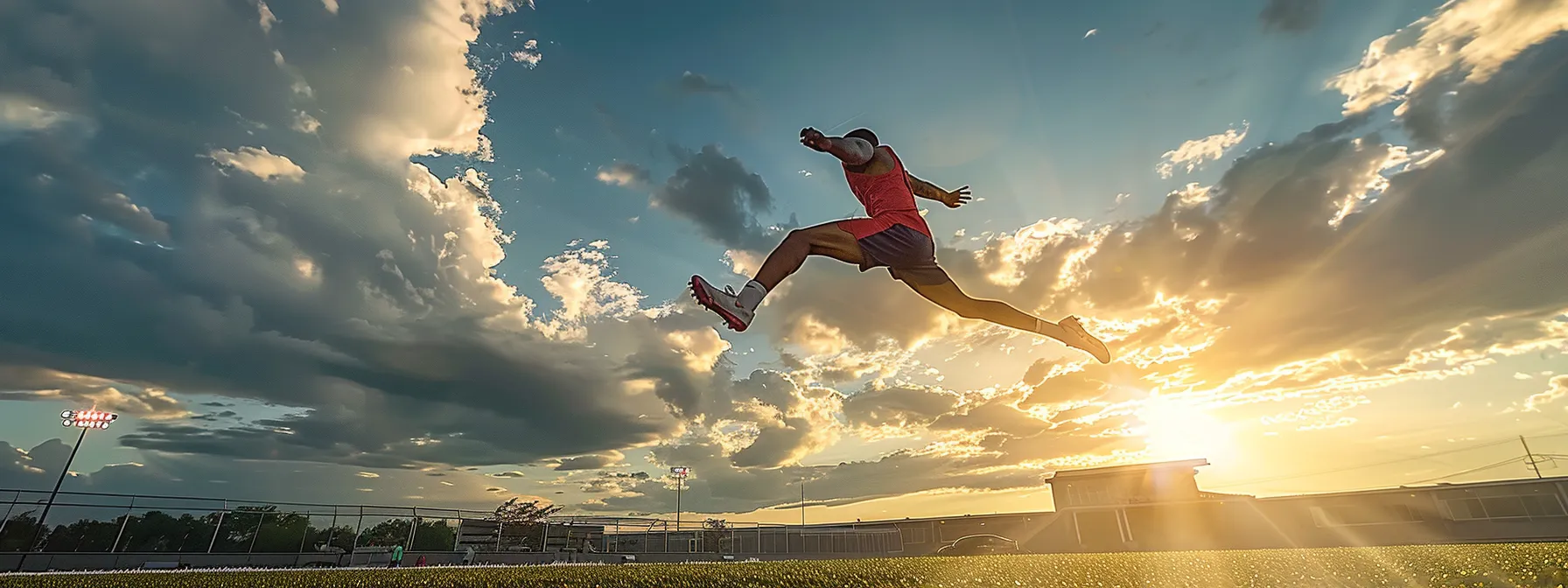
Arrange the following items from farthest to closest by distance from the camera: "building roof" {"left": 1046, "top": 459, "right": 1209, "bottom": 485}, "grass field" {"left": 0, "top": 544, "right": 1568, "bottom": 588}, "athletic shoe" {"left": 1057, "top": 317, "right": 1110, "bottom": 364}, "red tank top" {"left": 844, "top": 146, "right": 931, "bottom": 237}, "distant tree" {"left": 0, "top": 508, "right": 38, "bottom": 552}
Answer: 1. "building roof" {"left": 1046, "top": 459, "right": 1209, "bottom": 485}
2. "distant tree" {"left": 0, "top": 508, "right": 38, "bottom": 552}
3. "grass field" {"left": 0, "top": 544, "right": 1568, "bottom": 588}
4. "athletic shoe" {"left": 1057, "top": 317, "right": 1110, "bottom": 364}
5. "red tank top" {"left": 844, "top": 146, "right": 931, "bottom": 237}

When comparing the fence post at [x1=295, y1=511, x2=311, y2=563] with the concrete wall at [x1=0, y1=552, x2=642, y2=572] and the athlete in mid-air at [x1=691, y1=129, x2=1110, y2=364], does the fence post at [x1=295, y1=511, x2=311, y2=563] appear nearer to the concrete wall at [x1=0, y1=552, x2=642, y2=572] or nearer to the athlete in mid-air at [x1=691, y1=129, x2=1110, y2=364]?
the concrete wall at [x1=0, y1=552, x2=642, y2=572]

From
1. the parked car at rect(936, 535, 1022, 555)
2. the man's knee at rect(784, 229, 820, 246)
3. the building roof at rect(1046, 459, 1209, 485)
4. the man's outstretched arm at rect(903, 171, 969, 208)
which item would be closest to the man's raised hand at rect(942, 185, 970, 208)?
the man's outstretched arm at rect(903, 171, 969, 208)

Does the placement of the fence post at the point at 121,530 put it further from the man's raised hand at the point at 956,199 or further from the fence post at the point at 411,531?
the man's raised hand at the point at 956,199

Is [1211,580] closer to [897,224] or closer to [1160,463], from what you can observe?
[897,224]

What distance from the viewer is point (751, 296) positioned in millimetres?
3965

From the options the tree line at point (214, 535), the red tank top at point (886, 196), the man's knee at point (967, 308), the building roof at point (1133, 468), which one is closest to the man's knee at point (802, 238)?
the red tank top at point (886, 196)

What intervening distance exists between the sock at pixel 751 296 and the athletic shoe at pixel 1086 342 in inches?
105

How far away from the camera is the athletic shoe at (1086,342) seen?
512 centimetres

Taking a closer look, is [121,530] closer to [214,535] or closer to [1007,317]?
[214,535]

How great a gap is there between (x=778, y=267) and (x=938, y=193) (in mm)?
2188

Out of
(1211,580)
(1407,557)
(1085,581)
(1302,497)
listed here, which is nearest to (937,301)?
(1085,581)

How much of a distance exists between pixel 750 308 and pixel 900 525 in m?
65.1

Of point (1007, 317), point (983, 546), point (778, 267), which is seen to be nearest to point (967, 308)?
point (1007, 317)

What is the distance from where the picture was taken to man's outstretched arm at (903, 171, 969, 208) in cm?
542
